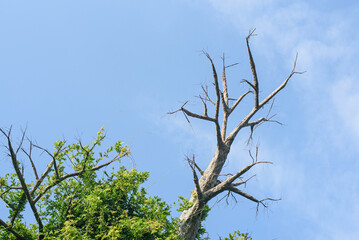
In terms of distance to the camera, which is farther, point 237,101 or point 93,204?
point 237,101

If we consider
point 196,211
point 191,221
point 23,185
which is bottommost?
point 23,185

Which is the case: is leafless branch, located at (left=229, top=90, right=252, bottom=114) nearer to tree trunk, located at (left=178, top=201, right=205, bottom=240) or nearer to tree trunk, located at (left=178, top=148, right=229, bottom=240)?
tree trunk, located at (left=178, top=148, right=229, bottom=240)

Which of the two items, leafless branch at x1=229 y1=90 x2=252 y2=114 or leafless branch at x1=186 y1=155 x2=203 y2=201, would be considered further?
leafless branch at x1=229 y1=90 x2=252 y2=114

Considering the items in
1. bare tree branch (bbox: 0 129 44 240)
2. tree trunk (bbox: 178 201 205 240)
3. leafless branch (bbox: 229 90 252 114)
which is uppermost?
leafless branch (bbox: 229 90 252 114)

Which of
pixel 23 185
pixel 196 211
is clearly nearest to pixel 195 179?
pixel 196 211

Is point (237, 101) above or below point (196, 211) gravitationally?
above

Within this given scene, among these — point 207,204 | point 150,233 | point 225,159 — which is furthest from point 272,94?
point 150,233

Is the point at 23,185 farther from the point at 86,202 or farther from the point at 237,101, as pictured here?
the point at 237,101

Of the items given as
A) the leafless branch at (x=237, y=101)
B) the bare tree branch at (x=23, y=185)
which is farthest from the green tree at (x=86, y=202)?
the leafless branch at (x=237, y=101)

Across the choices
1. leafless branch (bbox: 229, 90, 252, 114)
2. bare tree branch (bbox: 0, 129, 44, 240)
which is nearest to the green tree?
bare tree branch (bbox: 0, 129, 44, 240)

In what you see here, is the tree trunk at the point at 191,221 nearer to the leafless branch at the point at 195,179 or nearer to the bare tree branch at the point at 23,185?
the leafless branch at the point at 195,179

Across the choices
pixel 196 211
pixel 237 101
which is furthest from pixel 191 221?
pixel 237 101

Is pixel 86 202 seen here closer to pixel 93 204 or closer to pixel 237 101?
pixel 93 204

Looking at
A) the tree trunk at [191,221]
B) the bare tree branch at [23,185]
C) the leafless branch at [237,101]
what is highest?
the leafless branch at [237,101]
